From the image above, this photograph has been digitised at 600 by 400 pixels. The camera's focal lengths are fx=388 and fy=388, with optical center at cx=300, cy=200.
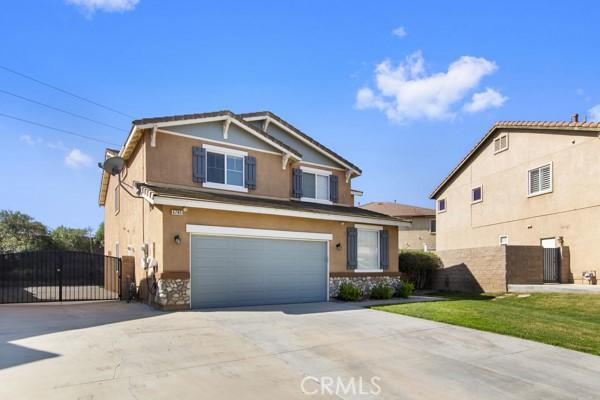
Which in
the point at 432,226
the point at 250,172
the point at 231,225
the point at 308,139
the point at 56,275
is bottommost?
the point at 56,275

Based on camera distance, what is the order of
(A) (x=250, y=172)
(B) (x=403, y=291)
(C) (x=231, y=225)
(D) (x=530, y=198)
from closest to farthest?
(C) (x=231, y=225) < (A) (x=250, y=172) < (B) (x=403, y=291) < (D) (x=530, y=198)

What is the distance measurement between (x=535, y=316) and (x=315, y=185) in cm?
987

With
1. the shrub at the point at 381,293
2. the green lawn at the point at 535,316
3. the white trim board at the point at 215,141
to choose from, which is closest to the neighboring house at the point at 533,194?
the green lawn at the point at 535,316

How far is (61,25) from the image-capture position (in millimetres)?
13914

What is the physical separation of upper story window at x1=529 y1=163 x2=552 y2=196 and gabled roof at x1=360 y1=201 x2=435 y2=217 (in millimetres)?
14931

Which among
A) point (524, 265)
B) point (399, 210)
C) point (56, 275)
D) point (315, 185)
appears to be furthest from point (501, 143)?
point (56, 275)

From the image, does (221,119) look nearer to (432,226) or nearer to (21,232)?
(432,226)

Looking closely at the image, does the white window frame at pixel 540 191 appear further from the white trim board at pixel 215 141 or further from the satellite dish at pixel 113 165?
the satellite dish at pixel 113 165

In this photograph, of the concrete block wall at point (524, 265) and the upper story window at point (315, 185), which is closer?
the concrete block wall at point (524, 265)

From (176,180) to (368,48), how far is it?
9277 millimetres

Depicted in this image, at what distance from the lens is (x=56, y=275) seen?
15953 millimetres

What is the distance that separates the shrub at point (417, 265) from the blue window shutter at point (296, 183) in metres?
7.55

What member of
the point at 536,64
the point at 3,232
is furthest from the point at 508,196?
the point at 3,232

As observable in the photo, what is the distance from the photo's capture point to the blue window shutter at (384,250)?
55.3 feet
